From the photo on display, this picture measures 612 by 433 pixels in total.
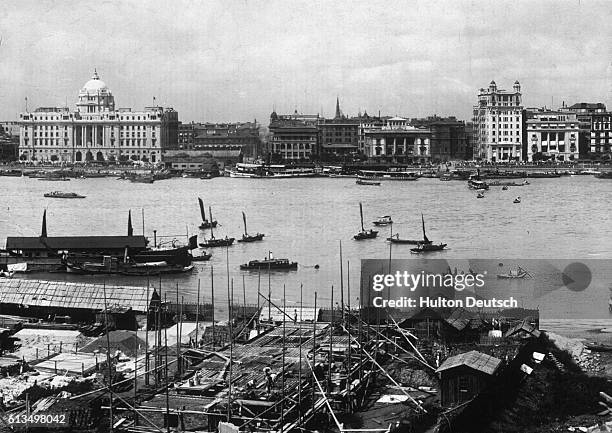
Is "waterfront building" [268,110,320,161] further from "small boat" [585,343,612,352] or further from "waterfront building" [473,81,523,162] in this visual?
"small boat" [585,343,612,352]

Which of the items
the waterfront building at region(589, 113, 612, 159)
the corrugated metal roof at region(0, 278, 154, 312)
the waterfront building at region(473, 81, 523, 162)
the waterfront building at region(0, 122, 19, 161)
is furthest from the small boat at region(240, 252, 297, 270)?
the waterfront building at region(0, 122, 19, 161)

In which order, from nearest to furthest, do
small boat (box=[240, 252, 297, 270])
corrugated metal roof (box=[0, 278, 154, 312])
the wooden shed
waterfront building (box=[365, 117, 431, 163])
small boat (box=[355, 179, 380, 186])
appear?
the wooden shed
corrugated metal roof (box=[0, 278, 154, 312])
small boat (box=[240, 252, 297, 270])
small boat (box=[355, 179, 380, 186])
waterfront building (box=[365, 117, 431, 163])

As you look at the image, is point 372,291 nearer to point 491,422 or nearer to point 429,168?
point 491,422

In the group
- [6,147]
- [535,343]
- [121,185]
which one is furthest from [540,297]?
[6,147]

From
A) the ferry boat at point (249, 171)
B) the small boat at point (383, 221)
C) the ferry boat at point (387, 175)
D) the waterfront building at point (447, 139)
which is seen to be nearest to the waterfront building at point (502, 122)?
the waterfront building at point (447, 139)

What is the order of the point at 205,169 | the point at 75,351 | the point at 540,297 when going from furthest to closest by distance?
the point at 205,169 → the point at 540,297 → the point at 75,351
